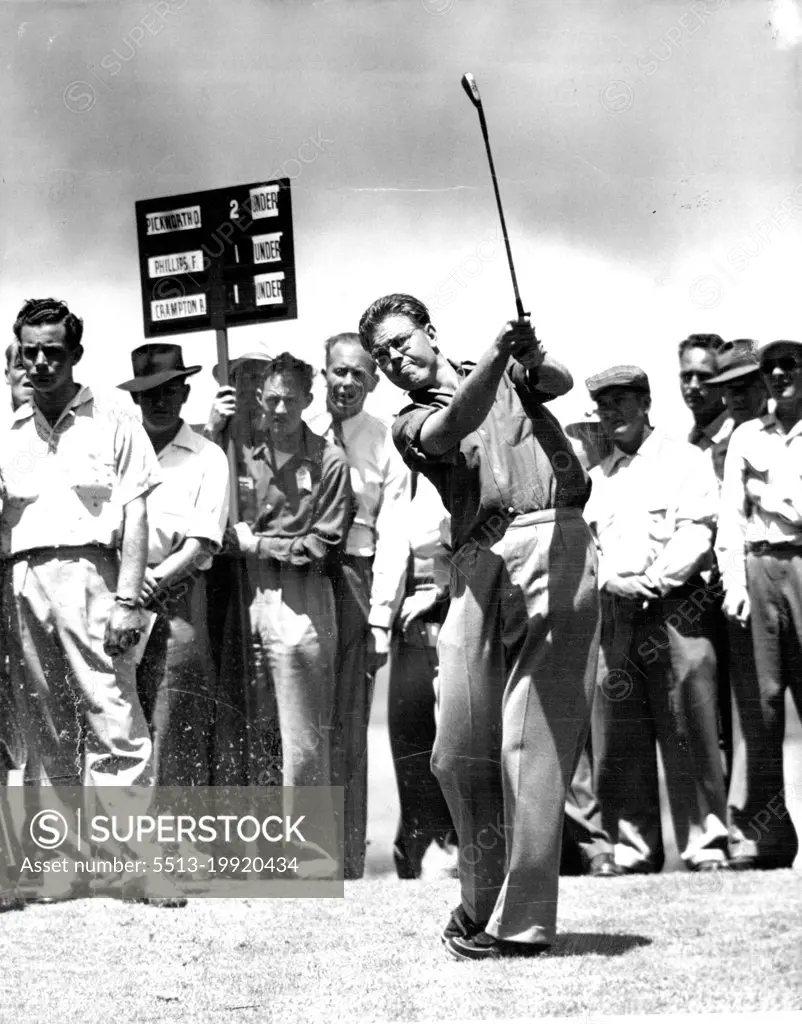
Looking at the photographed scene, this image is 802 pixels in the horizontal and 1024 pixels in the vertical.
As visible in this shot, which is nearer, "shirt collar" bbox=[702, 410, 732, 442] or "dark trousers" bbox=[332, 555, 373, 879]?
"dark trousers" bbox=[332, 555, 373, 879]

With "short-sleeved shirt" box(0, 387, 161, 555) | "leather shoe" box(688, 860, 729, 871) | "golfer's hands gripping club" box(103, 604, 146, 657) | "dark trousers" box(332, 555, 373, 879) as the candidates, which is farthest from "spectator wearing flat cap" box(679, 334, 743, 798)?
"golfer's hands gripping club" box(103, 604, 146, 657)

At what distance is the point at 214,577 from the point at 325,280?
96 cm

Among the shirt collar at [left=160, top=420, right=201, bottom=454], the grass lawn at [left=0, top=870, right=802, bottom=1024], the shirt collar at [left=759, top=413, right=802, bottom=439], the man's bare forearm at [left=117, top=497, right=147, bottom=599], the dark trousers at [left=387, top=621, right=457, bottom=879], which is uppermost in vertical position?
the shirt collar at [left=160, top=420, right=201, bottom=454]

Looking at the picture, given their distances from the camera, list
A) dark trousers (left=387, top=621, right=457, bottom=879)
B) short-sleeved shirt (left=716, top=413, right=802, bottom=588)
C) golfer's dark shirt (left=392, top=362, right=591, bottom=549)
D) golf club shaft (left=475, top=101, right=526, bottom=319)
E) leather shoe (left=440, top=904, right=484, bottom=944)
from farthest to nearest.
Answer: short-sleeved shirt (left=716, top=413, right=802, bottom=588), dark trousers (left=387, top=621, right=457, bottom=879), leather shoe (left=440, top=904, right=484, bottom=944), golfer's dark shirt (left=392, top=362, right=591, bottom=549), golf club shaft (left=475, top=101, right=526, bottom=319)

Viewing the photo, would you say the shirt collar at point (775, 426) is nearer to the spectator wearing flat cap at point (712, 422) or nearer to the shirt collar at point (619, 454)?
the spectator wearing flat cap at point (712, 422)

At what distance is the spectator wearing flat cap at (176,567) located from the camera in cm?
467

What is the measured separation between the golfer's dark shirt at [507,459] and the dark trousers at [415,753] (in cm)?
56

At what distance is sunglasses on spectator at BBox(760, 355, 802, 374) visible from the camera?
15.8 feet

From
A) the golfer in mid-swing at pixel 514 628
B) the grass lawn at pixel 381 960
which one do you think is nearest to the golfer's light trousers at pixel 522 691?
the golfer in mid-swing at pixel 514 628

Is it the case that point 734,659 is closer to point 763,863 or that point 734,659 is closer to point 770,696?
point 770,696

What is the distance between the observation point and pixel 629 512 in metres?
4.84

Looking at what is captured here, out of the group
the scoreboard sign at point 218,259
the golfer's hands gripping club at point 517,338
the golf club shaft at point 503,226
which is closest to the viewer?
the golfer's hands gripping club at point 517,338

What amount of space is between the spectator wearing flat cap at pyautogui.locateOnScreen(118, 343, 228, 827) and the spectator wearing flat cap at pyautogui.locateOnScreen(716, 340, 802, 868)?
1592 millimetres

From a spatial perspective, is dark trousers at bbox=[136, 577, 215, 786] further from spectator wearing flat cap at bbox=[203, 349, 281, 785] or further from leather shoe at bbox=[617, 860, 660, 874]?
leather shoe at bbox=[617, 860, 660, 874]
